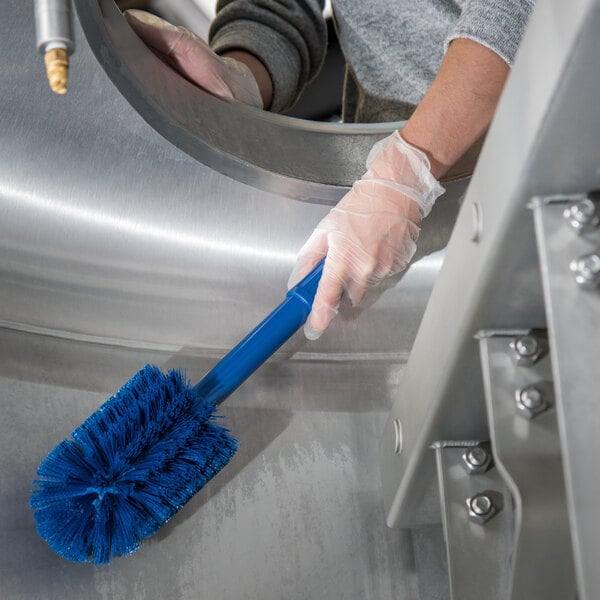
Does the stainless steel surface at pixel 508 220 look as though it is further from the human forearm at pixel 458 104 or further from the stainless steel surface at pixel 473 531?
the human forearm at pixel 458 104

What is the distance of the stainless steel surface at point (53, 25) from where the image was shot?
0.49 m

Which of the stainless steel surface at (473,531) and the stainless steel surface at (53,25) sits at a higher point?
the stainless steel surface at (53,25)

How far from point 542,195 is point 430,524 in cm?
38

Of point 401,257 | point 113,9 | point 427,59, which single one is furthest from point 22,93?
point 427,59

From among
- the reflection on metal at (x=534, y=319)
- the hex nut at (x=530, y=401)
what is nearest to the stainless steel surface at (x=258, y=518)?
the reflection on metal at (x=534, y=319)

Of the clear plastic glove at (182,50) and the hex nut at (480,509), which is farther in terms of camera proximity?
the clear plastic glove at (182,50)

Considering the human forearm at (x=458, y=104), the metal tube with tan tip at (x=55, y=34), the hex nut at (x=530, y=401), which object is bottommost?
the hex nut at (x=530, y=401)

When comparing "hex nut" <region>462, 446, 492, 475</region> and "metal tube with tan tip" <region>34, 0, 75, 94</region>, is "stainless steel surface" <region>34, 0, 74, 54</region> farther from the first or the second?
"hex nut" <region>462, 446, 492, 475</region>

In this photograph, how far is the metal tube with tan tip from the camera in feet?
1.59

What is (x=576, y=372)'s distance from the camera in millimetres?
422

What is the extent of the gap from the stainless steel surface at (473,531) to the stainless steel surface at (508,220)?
1.0 inches

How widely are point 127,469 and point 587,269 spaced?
421 mm

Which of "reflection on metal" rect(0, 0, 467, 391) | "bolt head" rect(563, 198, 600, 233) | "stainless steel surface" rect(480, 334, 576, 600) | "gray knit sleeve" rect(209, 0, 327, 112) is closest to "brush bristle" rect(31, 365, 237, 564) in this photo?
"reflection on metal" rect(0, 0, 467, 391)

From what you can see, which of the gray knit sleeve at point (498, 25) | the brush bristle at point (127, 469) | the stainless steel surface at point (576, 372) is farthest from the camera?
the gray knit sleeve at point (498, 25)
